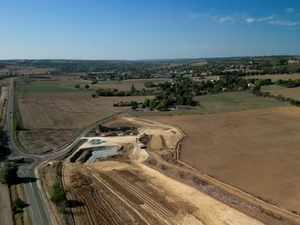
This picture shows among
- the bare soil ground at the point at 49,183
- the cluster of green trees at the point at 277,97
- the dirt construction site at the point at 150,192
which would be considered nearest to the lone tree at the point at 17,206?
the bare soil ground at the point at 49,183

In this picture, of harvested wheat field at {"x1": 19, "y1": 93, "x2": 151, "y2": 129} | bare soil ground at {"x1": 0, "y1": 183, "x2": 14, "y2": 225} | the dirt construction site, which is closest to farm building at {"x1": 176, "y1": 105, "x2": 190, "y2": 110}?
harvested wheat field at {"x1": 19, "y1": 93, "x2": 151, "y2": 129}

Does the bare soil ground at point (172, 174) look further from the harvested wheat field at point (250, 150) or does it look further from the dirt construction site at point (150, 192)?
the harvested wheat field at point (250, 150)

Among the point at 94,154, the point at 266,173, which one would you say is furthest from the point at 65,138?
the point at 266,173

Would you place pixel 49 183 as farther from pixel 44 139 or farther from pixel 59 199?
pixel 44 139

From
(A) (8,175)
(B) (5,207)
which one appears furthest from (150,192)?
(A) (8,175)

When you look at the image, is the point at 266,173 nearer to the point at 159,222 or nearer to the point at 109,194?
the point at 159,222
